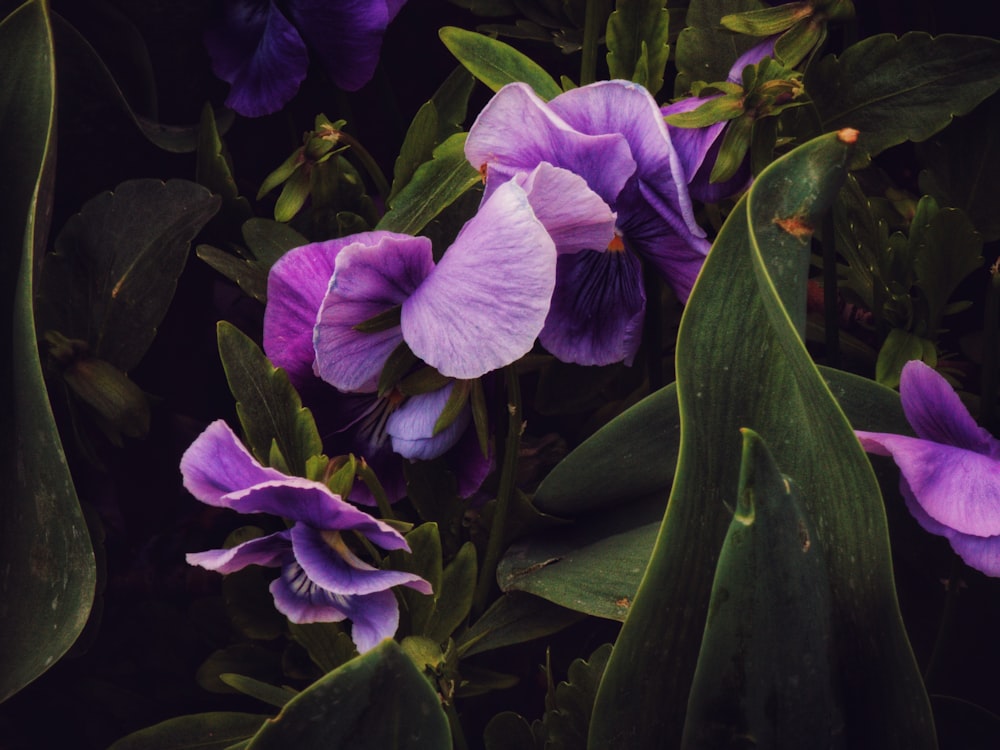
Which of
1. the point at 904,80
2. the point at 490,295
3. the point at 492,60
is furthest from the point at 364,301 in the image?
the point at 904,80

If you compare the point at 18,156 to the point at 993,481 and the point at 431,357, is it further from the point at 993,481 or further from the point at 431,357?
the point at 993,481

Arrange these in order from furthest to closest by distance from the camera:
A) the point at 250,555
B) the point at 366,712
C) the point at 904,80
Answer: the point at 904,80 → the point at 250,555 → the point at 366,712

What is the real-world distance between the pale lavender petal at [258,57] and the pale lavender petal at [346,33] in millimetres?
11

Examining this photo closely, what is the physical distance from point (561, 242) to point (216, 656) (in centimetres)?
28

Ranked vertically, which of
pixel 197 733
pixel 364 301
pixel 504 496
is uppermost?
pixel 364 301

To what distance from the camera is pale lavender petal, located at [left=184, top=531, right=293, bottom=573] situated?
404mm

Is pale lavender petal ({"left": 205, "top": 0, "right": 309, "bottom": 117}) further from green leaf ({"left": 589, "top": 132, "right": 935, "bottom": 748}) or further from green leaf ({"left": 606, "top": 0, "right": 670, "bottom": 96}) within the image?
green leaf ({"left": 589, "top": 132, "right": 935, "bottom": 748})

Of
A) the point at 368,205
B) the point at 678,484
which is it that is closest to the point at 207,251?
the point at 368,205

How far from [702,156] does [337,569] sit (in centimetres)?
24

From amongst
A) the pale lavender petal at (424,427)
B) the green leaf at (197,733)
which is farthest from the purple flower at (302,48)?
the green leaf at (197,733)

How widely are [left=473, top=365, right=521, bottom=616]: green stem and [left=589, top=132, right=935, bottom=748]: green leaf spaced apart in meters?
0.11

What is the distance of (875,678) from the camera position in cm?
37

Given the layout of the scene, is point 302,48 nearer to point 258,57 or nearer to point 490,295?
point 258,57

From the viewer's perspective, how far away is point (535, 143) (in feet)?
1.44
